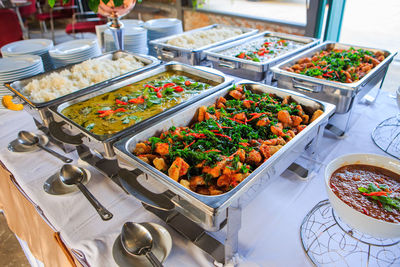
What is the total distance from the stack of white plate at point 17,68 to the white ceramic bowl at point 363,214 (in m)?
1.75

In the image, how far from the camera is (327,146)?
1.37 m

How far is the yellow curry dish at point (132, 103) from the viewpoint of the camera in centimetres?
128

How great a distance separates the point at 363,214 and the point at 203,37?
6.95 ft

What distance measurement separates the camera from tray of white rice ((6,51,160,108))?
57.7 inches

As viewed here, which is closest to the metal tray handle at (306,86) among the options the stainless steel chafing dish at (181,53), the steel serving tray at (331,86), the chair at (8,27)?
the steel serving tray at (331,86)

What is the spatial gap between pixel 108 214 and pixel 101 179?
0.23 metres

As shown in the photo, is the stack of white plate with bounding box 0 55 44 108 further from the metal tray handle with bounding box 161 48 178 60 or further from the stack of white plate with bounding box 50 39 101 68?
the metal tray handle with bounding box 161 48 178 60

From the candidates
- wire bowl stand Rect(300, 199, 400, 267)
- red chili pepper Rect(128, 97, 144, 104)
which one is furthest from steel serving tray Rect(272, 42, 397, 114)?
red chili pepper Rect(128, 97, 144, 104)

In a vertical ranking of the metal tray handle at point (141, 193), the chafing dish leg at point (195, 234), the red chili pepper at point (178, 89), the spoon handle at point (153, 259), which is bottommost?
the chafing dish leg at point (195, 234)

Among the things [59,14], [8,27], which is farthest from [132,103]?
[59,14]

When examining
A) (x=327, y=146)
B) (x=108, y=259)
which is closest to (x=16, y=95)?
(x=108, y=259)

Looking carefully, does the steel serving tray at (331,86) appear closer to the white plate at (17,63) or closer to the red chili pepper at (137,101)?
the red chili pepper at (137,101)

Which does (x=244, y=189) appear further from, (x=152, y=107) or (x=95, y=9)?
(x=95, y=9)

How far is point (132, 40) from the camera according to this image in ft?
7.52
